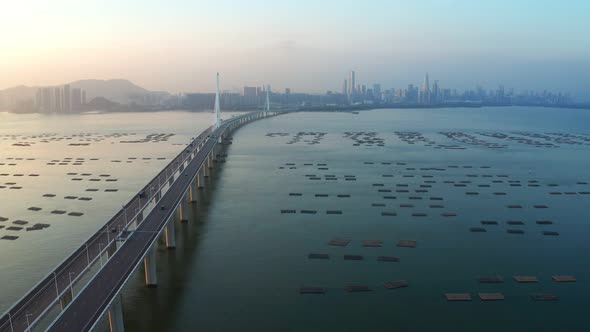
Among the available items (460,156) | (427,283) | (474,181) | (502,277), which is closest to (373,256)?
(427,283)

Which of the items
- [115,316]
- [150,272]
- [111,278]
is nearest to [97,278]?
[111,278]

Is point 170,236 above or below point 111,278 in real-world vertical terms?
below

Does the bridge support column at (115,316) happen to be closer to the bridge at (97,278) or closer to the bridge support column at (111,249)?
the bridge at (97,278)

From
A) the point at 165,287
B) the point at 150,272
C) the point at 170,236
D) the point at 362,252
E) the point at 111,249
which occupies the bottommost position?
the point at 165,287

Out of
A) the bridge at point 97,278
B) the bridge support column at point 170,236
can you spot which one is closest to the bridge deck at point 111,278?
the bridge at point 97,278

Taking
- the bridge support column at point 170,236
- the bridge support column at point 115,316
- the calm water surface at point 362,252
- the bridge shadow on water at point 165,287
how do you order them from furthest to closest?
the bridge support column at point 170,236
the calm water surface at point 362,252
the bridge shadow on water at point 165,287
the bridge support column at point 115,316

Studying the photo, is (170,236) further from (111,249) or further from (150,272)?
(111,249)

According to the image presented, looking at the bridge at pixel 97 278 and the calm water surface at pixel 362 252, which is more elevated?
the bridge at pixel 97 278

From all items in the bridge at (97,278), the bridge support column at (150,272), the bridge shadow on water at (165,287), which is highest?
the bridge at (97,278)

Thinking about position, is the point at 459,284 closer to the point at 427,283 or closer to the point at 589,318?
the point at 427,283
